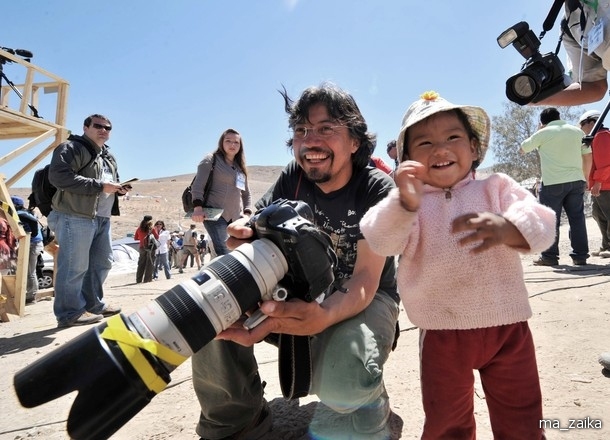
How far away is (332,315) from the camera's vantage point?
4.52 ft

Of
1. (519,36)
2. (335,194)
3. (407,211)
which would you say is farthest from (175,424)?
(519,36)

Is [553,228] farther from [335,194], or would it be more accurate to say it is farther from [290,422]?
[290,422]

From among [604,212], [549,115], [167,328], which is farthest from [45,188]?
[604,212]

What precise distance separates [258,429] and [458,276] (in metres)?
0.97

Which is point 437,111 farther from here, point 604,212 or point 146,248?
point 146,248

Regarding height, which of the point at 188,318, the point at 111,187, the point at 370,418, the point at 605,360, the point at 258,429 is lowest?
the point at 258,429

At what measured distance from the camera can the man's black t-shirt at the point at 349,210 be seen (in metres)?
1.67

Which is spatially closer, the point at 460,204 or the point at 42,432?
the point at 460,204

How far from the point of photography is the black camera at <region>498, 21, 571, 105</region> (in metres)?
1.88

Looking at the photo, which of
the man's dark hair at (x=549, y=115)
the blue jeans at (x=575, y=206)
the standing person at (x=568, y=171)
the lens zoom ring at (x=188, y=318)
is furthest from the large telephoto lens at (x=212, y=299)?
the man's dark hair at (x=549, y=115)

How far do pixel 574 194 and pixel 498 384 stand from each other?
4070 mm

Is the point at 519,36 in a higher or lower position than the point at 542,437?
higher

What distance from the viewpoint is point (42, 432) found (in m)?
1.68

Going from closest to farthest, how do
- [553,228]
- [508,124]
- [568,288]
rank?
[553,228] → [568,288] → [508,124]
